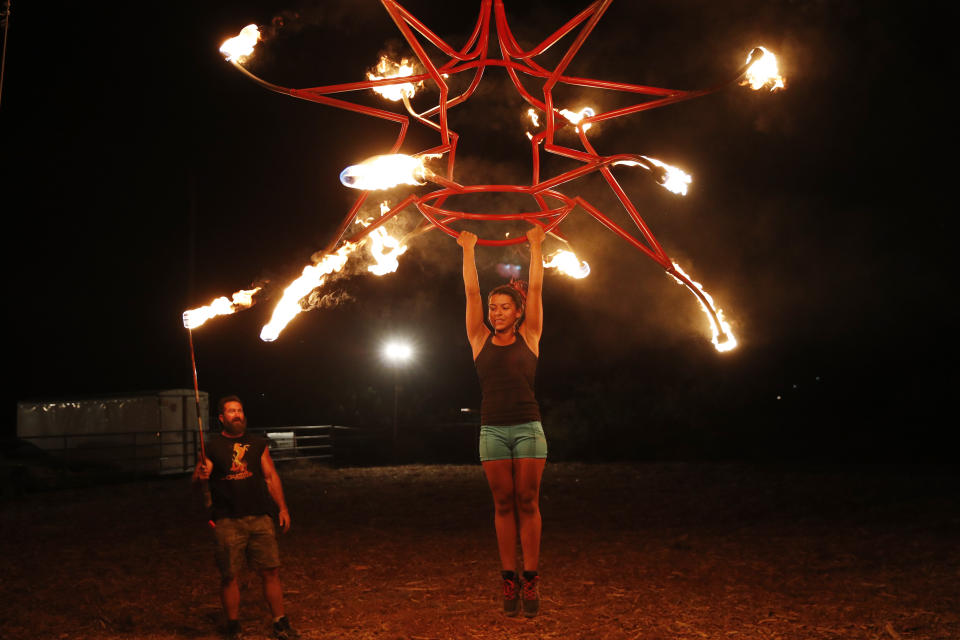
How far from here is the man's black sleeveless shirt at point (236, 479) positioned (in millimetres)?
4969

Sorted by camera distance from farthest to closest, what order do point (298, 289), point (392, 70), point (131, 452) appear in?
1. point (131, 452)
2. point (392, 70)
3. point (298, 289)

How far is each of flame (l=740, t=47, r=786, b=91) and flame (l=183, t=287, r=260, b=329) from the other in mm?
3831

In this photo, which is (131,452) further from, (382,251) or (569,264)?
(569,264)

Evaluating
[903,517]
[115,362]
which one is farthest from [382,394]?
[903,517]

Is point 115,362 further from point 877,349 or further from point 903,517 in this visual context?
point 903,517

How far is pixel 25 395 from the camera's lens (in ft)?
120

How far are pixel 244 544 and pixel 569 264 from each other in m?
3.53

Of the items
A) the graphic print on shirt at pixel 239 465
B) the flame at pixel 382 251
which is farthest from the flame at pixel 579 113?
the graphic print on shirt at pixel 239 465

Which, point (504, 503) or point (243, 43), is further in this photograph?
point (243, 43)

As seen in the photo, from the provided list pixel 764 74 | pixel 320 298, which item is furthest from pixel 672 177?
pixel 320 298

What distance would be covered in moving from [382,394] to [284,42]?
3157 cm

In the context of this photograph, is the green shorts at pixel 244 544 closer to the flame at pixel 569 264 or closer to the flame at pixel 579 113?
the flame at pixel 569 264

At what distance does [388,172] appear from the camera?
4.95 meters

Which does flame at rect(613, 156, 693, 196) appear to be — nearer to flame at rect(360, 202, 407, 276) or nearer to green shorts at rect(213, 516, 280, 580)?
flame at rect(360, 202, 407, 276)
